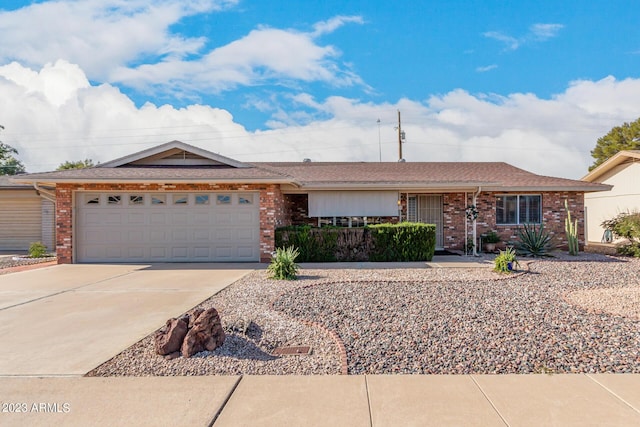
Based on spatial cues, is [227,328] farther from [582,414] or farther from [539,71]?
[539,71]

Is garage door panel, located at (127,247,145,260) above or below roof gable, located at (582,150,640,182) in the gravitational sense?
below

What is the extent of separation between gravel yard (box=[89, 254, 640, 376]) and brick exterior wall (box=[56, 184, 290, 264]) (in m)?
3.43

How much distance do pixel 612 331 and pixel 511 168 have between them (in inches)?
550

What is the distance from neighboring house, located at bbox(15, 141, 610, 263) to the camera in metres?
11.6

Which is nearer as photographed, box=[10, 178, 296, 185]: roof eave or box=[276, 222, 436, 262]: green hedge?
box=[10, 178, 296, 185]: roof eave

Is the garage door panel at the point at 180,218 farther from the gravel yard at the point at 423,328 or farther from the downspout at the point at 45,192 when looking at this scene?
the gravel yard at the point at 423,328

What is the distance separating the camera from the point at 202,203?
11805 millimetres

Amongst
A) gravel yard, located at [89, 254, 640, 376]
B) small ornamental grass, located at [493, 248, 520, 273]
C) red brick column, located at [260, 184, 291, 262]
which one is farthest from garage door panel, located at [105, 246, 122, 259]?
small ornamental grass, located at [493, 248, 520, 273]

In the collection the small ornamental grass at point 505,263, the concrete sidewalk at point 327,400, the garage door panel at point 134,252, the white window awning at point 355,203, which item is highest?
the white window awning at point 355,203

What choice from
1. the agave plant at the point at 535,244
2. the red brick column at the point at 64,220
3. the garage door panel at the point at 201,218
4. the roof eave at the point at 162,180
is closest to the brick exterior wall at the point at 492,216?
the agave plant at the point at 535,244

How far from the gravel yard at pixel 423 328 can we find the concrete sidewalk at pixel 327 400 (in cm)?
24

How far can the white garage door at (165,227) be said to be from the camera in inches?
464

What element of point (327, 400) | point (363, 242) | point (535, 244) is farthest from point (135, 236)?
point (535, 244)

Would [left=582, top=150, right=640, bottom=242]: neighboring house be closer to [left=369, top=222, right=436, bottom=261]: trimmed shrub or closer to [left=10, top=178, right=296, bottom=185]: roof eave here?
[left=369, top=222, right=436, bottom=261]: trimmed shrub
